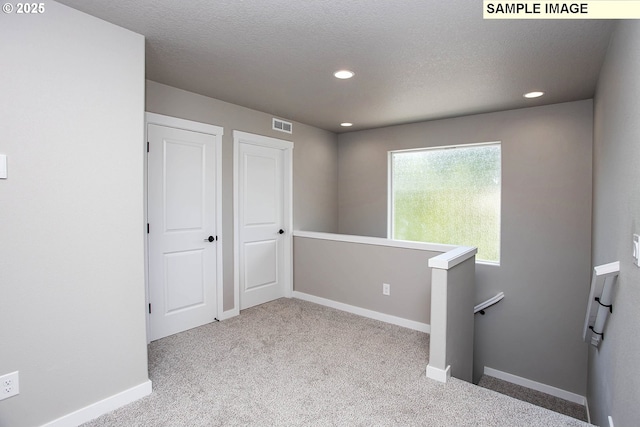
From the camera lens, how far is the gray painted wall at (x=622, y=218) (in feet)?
4.80

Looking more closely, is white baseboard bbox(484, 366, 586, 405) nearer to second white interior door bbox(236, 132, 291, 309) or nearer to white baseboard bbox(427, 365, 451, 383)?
white baseboard bbox(427, 365, 451, 383)

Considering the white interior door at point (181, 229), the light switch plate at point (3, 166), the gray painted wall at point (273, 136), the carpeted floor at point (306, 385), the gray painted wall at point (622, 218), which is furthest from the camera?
the gray painted wall at point (273, 136)

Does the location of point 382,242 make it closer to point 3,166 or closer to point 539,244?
point 539,244

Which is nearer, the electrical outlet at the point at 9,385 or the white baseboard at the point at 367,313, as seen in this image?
the electrical outlet at the point at 9,385

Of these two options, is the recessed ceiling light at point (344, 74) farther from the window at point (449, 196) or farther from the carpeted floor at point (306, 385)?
the carpeted floor at point (306, 385)

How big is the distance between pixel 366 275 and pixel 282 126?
213 cm

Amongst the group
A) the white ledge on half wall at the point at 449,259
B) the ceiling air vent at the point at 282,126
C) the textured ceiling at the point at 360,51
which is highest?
the textured ceiling at the point at 360,51

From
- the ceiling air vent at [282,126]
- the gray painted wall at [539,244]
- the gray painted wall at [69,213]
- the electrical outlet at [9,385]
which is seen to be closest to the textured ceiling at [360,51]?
the gray painted wall at [69,213]

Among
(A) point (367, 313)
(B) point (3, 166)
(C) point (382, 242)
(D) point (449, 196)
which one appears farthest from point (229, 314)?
(D) point (449, 196)

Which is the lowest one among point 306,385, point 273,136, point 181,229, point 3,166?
A: point 306,385

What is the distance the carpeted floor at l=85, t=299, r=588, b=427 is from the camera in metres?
2.00

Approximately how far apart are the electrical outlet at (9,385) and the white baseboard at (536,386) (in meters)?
4.42

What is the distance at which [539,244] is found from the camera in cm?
373

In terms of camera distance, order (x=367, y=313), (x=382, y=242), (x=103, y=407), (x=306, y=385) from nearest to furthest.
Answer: (x=103, y=407), (x=306, y=385), (x=382, y=242), (x=367, y=313)
